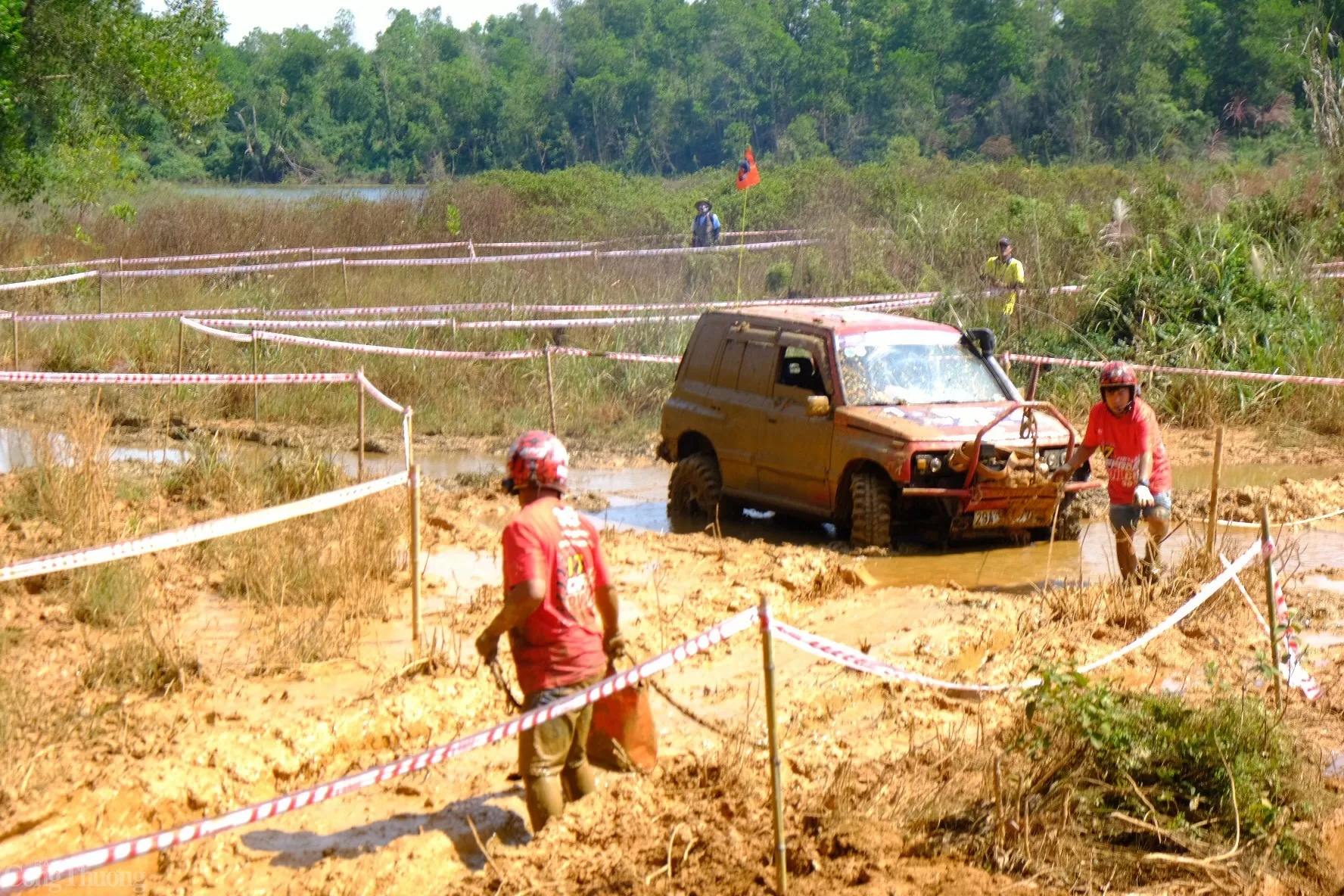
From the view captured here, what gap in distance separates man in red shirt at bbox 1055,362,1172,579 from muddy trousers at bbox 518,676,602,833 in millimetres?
4599

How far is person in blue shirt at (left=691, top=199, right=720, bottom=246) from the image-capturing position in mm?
26984

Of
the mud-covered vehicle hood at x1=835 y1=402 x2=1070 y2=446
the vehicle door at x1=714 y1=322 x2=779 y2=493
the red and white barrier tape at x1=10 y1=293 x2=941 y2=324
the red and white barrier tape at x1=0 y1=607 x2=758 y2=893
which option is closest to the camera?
the red and white barrier tape at x1=0 y1=607 x2=758 y2=893

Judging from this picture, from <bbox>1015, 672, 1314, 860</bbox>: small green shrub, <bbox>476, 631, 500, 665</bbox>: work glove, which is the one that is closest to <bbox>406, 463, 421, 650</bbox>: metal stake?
<bbox>476, 631, 500, 665</bbox>: work glove

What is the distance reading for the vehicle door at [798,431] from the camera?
451 inches

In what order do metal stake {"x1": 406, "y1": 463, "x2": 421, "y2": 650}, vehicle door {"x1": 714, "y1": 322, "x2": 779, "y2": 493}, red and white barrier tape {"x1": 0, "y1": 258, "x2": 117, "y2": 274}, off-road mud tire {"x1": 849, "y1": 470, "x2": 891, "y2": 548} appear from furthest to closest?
red and white barrier tape {"x1": 0, "y1": 258, "x2": 117, "y2": 274} < vehicle door {"x1": 714, "y1": 322, "x2": 779, "y2": 493} < off-road mud tire {"x1": 849, "y1": 470, "x2": 891, "y2": 548} < metal stake {"x1": 406, "y1": 463, "x2": 421, "y2": 650}

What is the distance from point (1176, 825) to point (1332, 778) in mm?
1230

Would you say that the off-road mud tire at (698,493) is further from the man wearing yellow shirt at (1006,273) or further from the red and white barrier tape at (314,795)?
the man wearing yellow shirt at (1006,273)

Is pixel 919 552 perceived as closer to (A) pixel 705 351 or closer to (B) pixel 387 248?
(A) pixel 705 351

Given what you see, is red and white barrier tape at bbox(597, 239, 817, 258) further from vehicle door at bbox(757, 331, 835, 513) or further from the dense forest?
the dense forest

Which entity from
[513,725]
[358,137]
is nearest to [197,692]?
[513,725]

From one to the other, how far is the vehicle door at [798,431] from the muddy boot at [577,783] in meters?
5.58

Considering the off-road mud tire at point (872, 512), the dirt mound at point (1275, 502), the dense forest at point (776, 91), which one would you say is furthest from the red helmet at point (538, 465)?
the dense forest at point (776, 91)

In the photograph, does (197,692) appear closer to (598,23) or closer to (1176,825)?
(1176,825)

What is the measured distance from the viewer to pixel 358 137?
75875 millimetres
